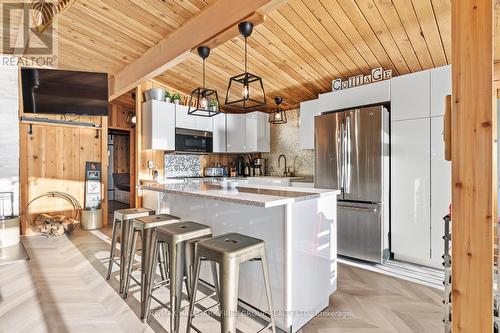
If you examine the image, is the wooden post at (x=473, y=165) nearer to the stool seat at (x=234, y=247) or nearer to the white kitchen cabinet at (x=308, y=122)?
the stool seat at (x=234, y=247)

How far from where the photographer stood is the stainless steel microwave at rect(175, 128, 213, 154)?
4.60 meters

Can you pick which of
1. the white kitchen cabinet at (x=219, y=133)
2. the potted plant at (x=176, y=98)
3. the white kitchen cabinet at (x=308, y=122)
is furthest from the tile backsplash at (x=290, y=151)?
the potted plant at (x=176, y=98)

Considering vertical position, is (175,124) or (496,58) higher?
(496,58)

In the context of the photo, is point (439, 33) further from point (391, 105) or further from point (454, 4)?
point (454, 4)

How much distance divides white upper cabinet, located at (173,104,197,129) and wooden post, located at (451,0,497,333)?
155 inches

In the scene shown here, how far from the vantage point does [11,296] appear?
2.31 metres

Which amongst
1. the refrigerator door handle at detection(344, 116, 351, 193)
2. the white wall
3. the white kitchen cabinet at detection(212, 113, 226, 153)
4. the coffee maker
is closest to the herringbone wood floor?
the refrigerator door handle at detection(344, 116, 351, 193)

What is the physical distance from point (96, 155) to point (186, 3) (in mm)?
3517

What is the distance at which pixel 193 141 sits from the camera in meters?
4.79

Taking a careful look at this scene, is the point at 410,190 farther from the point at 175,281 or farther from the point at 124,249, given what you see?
the point at 124,249

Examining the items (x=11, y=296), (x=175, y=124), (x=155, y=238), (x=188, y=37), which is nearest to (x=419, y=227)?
(x=155, y=238)

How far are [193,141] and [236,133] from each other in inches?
35.7

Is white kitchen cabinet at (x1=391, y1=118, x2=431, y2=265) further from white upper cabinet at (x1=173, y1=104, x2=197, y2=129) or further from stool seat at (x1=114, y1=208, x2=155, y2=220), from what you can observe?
white upper cabinet at (x1=173, y1=104, x2=197, y2=129)

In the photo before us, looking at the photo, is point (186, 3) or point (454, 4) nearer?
point (454, 4)
